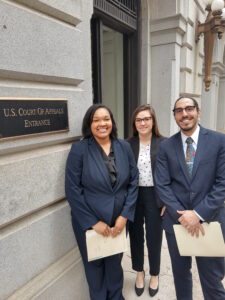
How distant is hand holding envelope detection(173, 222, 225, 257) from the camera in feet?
6.26

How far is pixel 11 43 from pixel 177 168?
157 cm

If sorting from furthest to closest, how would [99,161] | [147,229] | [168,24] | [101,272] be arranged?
[168,24] → [147,229] → [101,272] → [99,161]

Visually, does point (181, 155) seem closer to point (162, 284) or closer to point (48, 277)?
point (48, 277)

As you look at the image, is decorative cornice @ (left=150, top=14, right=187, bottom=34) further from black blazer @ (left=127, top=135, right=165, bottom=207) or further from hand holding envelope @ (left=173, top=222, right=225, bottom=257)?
hand holding envelope @ (left=173, top=222, right=225, bottom=257)

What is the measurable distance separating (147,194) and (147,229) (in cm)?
42

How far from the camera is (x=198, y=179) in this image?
1914 mm

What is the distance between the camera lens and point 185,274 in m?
A: 2.21

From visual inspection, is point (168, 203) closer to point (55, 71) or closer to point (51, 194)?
point (51, 194)

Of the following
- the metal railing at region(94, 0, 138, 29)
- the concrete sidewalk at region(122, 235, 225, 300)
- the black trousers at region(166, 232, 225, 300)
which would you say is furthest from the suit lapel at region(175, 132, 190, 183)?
the metal railing at region(94, 0, 138, 29)

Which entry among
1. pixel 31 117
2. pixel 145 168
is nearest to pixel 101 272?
pixel 145 168

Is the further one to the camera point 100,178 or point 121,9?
point 121,9

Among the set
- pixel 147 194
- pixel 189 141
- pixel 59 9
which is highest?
pixel 59 9

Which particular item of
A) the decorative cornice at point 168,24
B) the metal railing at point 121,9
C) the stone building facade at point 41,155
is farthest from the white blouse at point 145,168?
the decorative cornice at point 168,24

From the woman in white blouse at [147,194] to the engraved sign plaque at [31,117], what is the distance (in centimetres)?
76
